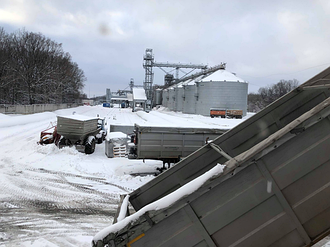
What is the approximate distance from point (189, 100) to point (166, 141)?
144ft

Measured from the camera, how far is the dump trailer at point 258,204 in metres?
2.67

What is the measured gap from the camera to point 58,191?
27.9 ft

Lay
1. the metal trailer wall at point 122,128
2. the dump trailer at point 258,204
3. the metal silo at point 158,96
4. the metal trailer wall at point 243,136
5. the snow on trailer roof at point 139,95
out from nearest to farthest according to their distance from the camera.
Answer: the dump trailer at point 258,204
the metal trailer wall at point 243,136
the metal trailer wall at point 122,128
the snow on trailer roof at point 139,95
the metal silo at point 158,96

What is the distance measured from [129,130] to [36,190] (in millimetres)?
10135

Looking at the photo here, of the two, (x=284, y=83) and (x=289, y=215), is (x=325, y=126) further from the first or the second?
(x=284, y=83)


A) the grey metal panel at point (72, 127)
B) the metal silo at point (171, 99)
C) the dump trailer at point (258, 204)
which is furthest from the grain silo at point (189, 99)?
the dump trailer at point (258, 204)

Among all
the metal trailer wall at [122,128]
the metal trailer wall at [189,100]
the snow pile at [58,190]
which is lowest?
the snow pile at [58,190]

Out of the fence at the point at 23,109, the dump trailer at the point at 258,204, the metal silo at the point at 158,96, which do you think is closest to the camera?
the dump trailer at the point at 258,204

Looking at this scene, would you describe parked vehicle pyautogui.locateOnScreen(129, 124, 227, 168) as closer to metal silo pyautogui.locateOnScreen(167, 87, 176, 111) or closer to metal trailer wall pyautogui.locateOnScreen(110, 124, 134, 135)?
metal trailer wall pyautogui.locateOnScreen(110, 124, 134, 135)

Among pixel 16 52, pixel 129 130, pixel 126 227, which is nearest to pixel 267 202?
pixel 126 227

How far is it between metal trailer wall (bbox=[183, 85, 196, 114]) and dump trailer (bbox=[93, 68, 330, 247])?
48244 millimetres

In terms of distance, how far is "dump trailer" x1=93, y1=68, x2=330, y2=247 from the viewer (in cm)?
267

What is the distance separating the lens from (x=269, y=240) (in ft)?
8.98

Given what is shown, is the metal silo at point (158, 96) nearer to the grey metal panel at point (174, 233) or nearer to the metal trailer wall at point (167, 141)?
the metal trailer wall at point (167, 141)
